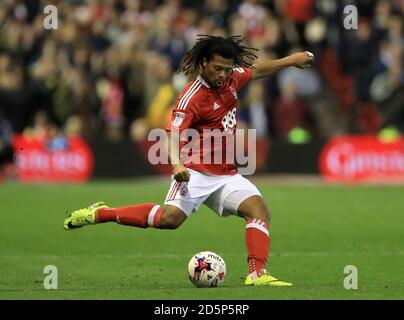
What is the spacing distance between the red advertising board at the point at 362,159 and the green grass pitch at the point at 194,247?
1.15 metres

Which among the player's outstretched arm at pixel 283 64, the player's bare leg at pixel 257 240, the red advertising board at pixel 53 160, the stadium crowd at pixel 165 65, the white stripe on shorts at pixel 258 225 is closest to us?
the player's bare leg at pixel 257 240

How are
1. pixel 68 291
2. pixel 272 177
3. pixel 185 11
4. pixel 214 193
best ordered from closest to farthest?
1. pixel 68 291
2. pixel 214 193
3. pixel 272 177
4. pixel 185 11

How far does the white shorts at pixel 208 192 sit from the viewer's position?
1019 cm

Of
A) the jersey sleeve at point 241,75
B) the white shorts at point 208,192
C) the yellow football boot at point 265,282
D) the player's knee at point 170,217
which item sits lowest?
the yellow football boot at point 265,282

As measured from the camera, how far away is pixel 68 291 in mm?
Answer: 9578

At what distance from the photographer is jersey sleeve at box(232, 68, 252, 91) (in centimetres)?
1048

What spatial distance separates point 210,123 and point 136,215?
1061mm

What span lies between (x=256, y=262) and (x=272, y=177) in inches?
562

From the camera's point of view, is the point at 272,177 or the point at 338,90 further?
the point at 338,90

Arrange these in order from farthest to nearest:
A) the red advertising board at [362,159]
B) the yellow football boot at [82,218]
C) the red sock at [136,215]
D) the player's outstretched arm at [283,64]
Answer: the red advertising board at [362,159]
the player's outstretched arm at [283,64]
the yellow football boot at [82,218]
the red sock at [136,215]

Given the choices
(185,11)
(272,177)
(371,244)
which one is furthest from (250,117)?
(371,244)

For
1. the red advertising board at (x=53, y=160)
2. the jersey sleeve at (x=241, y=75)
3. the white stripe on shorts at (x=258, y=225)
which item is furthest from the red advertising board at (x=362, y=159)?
the white stripe on shorts at (x=258, y=225)

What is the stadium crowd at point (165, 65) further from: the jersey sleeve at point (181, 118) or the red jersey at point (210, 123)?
the jersey sleeve at point (181, 118)
